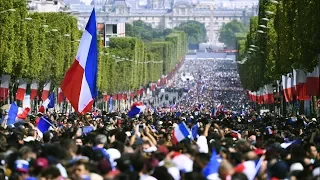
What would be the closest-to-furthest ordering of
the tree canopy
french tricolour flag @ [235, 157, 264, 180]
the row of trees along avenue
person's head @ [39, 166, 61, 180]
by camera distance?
person's head @ [39, 166, 61, 180], french tricolour flag @ [235, 157, 264, 180], the tree canopy, the row of trees along avenue

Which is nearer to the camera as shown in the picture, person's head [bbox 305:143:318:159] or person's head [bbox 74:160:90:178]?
person's head [bbox 74:160:90:178]

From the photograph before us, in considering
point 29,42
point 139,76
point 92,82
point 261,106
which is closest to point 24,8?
point 29,42

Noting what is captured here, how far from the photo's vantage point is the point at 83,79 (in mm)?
37656

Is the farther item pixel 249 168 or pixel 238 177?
pixel 249 168

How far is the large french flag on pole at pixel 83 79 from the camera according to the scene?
3738 cm

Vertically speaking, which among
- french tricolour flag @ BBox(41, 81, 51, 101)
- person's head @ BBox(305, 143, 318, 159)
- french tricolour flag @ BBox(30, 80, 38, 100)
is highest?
person's head @ BBox(305, 143, 318, 159)

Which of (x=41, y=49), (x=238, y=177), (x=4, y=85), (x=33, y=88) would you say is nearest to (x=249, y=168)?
(x=238, y=177)

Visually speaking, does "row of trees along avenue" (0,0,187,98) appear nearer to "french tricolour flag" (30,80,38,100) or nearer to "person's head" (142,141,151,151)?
"french tricolour flag" (30,80,38,100)

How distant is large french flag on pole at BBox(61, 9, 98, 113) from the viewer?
37375 millimetres

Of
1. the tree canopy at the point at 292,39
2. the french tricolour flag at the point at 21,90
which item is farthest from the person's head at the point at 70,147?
the french tricolour flag at the point at 21,90

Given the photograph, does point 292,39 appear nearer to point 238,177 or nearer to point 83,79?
point 83,79

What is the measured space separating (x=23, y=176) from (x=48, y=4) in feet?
587

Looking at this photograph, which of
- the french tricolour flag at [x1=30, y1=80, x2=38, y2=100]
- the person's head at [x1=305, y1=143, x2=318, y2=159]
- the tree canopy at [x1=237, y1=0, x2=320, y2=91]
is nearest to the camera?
the person's head at [x1=305, y1=143, x2=318, y2=159]

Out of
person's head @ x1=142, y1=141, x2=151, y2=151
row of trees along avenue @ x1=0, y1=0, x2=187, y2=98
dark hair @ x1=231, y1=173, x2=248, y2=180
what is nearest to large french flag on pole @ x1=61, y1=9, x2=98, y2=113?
person's head @ x1=142, y1=141, x2=151, y2=151
